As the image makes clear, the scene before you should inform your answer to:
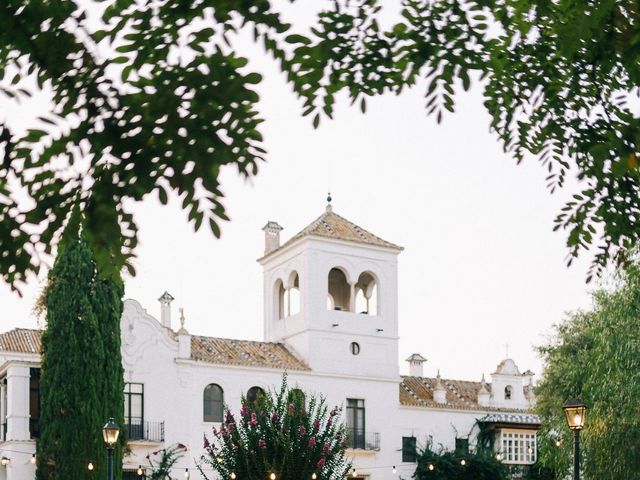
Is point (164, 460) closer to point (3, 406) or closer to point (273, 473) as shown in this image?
point (3, 406)

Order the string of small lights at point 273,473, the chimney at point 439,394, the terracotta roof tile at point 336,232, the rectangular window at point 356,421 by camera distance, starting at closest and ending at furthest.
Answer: the string of small lights at point 273,473 → the rectangular window at point 356,421 → the terracotta roof tile at point 336,232 → the chimney at point 439,394

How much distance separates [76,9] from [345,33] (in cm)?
193

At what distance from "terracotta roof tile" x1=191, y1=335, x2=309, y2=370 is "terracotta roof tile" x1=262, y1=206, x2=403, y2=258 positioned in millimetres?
4156

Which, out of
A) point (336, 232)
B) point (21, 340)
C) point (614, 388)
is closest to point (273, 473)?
Result: point (614, 388)

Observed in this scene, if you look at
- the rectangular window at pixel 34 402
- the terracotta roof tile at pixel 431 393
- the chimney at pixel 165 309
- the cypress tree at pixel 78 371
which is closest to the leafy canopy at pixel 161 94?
the cypress tree at pixel 78 371

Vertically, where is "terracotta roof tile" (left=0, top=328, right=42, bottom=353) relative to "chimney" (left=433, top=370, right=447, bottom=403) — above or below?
above


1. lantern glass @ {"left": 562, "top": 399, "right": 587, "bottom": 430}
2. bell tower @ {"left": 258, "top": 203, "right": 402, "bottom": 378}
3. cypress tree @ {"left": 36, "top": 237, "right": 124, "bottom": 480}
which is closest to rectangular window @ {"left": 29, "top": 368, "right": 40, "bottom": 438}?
cypress tree @ {"left": 36, "top": 237, "right": 124, "bottom": 480}

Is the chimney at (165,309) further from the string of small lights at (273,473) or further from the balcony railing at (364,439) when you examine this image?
the balcony railing at (364,439)

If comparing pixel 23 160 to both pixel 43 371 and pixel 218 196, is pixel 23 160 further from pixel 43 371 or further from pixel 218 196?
pixel 43 371

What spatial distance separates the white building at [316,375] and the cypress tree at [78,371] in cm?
239

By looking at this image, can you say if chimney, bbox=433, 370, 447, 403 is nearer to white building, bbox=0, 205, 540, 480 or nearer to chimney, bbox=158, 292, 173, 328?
white building, bbox=0, 205, 540, 480

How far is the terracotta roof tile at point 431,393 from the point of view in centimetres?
4144

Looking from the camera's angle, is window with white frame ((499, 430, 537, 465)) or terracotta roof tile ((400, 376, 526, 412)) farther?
window with white frame ((499, 430, 537, 465))

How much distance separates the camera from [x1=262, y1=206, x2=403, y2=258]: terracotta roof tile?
40834 millimetres
